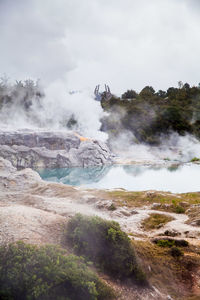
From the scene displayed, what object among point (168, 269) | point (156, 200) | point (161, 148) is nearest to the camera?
point (168, 269)

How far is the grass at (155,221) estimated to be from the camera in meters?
10.7

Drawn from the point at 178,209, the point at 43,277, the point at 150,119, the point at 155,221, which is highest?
the point at 150,119

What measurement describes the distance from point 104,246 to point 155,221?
6840 mm

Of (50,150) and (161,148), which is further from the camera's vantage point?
(161,148)

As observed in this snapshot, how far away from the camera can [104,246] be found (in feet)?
18.4

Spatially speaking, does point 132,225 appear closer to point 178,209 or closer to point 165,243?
point 178,209

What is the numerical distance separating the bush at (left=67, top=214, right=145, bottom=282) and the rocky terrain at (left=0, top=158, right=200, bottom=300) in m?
0.35

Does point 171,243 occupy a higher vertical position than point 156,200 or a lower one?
higher

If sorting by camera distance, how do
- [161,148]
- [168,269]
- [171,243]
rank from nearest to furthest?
[168,269] < [171,243] < [161,148]

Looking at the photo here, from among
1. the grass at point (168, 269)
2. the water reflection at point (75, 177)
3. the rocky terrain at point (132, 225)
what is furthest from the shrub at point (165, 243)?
the water reflection at point (75, 177)

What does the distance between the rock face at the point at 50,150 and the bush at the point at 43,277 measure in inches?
1678

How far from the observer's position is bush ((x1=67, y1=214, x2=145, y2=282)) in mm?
5324

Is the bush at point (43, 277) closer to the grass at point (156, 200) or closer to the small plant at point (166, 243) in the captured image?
the small plant at point (166, 243)

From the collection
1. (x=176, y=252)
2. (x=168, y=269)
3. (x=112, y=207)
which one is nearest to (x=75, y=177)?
(x=112, y=207)
